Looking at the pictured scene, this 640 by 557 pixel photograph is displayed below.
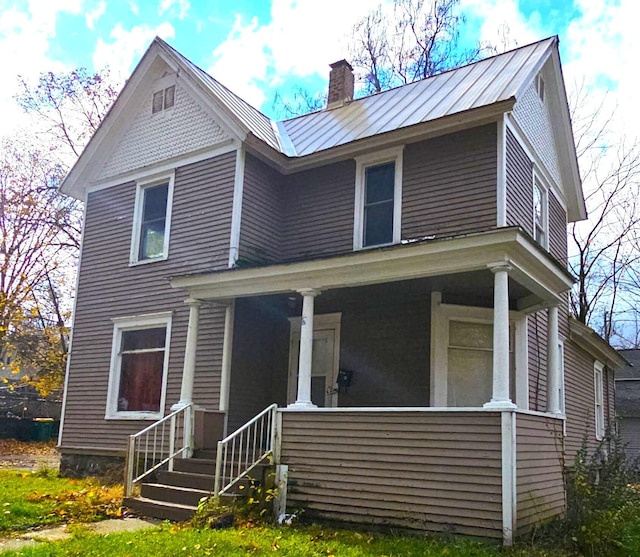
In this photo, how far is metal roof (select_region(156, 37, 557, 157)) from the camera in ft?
34.8

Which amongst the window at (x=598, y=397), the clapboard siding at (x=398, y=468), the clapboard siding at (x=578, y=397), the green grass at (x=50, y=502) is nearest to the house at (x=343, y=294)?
the clapboard siding at (x=398, y=468)

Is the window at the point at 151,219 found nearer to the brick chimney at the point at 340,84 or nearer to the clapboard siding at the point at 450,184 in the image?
the brick chimney at the point at 340,84

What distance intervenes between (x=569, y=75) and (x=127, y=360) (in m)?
20.4

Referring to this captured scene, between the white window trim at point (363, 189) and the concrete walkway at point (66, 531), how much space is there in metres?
5.23

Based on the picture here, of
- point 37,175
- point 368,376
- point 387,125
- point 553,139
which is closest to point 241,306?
point 368,376

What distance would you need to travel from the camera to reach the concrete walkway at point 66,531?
21.5 feet

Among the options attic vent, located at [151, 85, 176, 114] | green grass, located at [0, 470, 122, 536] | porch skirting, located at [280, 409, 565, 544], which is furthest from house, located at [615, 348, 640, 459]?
green grass, located at [0, 470, 122, 536]

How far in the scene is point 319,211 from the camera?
1142cm

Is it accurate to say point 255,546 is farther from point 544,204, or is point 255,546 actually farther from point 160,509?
point 544,204

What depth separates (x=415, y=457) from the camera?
24.7 feet

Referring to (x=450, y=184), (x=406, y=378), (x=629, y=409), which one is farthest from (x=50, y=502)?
(x=629, y=409)

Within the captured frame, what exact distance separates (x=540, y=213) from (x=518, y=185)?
1.86 m

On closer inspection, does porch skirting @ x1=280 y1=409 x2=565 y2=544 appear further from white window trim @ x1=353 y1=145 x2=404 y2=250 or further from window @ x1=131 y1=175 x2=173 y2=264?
window @ x1=131 y1=175 x2=173 y2=264

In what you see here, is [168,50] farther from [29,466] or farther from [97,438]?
[29,466]
